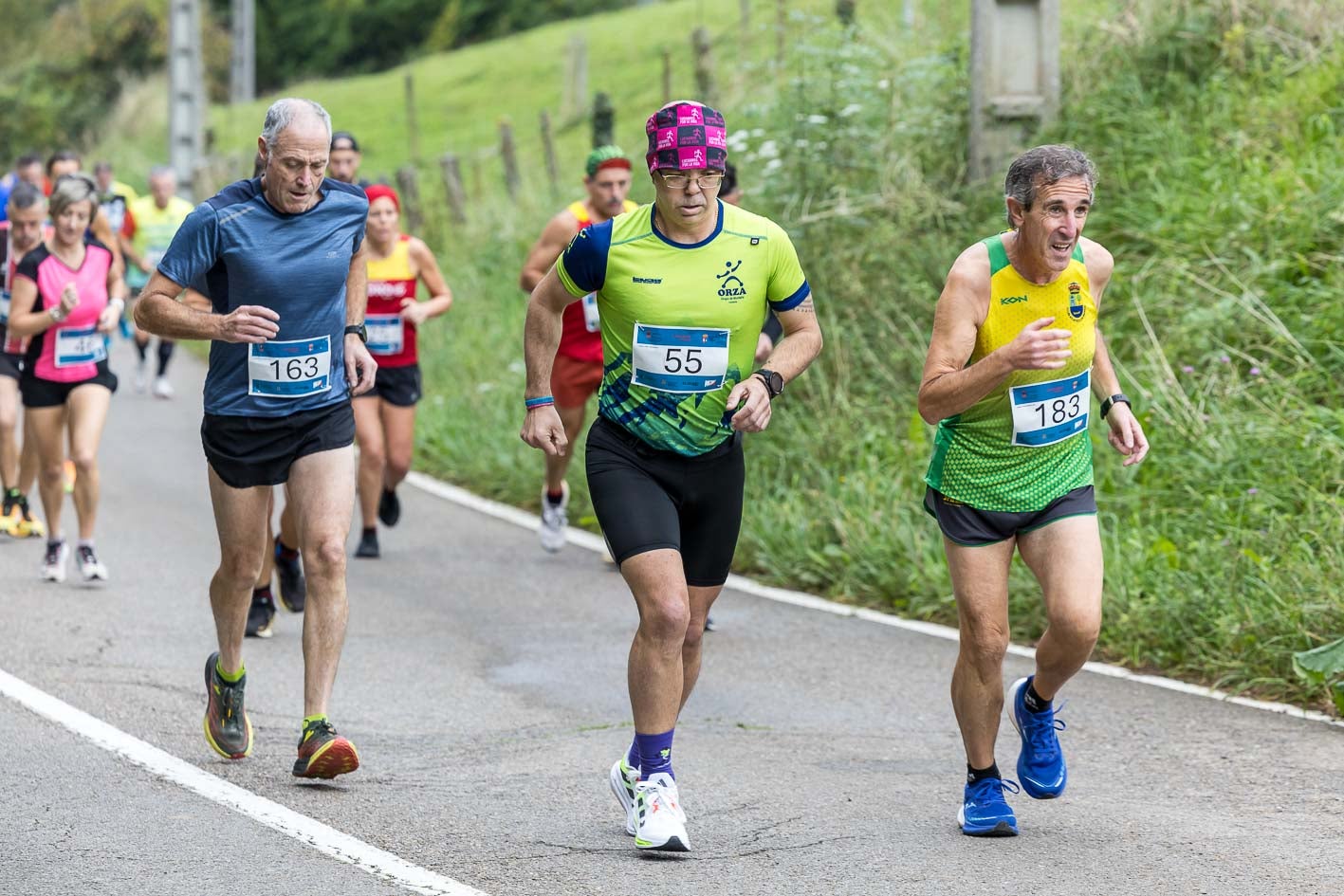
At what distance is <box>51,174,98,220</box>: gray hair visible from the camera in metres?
10.3

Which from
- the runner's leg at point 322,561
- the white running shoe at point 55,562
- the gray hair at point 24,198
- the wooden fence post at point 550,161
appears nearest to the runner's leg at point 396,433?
the white running shoe at point 55,562

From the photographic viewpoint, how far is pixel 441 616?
A: 9.75 metres

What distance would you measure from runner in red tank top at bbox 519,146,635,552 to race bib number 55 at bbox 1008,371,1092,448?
14.1 ft

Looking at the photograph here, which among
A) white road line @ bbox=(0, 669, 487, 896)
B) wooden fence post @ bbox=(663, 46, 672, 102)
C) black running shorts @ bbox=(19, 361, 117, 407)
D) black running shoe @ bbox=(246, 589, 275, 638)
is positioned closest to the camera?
white road line @ bbox=(0, 669, 487, 896)

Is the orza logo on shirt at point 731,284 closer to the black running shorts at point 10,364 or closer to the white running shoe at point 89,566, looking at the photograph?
the white running shoe at point 89,566

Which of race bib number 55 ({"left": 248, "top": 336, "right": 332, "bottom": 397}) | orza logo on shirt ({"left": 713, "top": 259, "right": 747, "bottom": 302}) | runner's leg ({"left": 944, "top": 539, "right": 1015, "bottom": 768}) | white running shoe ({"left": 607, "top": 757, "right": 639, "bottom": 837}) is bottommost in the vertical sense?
white running shoe ({"left": 607, "top": 757, "right": 639, "bottom": 837})

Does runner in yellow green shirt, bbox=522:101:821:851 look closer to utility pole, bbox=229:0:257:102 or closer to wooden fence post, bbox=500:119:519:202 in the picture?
wooden fence post, bbox=500:119:519:202

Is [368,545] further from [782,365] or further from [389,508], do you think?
[782,365]

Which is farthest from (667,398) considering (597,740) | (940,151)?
(940,151)

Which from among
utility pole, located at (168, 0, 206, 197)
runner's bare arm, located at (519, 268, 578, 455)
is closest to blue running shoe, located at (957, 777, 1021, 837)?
runner's bare arm, located at (519, 268, 578, 455)

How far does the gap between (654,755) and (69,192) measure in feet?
19.7

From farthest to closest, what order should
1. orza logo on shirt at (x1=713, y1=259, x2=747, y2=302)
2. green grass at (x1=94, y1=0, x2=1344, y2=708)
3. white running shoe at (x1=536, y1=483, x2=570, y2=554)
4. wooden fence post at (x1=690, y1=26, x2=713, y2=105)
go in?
wooden fence post at (x1=690, y1=26, x2=713, y2=105)
white running shoe at (x1=536, y1=483, x2=570, y2=554)
green grass at (x1=94, y1=0, x2=1344, y2=708)
orza logo on shirt at (x1=713, y1=259, x2=747, y2=302)

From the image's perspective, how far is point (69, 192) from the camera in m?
10.3

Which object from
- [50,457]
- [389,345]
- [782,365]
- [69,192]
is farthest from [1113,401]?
[50,457]
